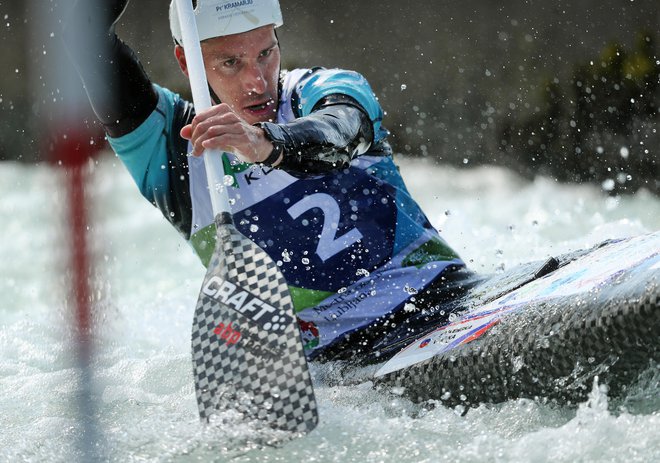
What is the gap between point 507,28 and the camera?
5.73 m

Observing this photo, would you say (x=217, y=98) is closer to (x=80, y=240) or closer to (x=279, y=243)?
(x=279, y=243)

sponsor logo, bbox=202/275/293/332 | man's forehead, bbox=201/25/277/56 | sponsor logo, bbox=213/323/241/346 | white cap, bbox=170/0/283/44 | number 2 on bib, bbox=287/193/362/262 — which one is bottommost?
sponsor logo, bbox=213/323/241/346

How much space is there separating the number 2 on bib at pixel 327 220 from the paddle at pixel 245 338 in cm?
24

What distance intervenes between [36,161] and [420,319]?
5.06m

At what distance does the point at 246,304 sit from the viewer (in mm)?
2035

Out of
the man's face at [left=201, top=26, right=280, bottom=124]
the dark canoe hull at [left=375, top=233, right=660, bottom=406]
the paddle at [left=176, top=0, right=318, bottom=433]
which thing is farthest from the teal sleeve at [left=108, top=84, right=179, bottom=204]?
the dark canoe hull at [left=375, top=233, right=660, bottom=406]

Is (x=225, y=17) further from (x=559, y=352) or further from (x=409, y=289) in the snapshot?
(x=559, y=352)

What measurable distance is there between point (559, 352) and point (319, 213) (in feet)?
2.55

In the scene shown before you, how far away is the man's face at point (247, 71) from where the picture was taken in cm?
240

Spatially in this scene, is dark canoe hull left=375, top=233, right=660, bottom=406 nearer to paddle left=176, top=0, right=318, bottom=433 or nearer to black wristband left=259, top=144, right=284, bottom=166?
paddle left=176, top=0, right=318, bottom=433

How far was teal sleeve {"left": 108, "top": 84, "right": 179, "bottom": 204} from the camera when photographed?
2400 millimetres

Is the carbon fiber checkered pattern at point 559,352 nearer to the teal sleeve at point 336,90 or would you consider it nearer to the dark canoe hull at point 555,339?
the dark canoe hull at point 555,339

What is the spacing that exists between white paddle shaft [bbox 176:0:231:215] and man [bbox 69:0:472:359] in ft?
0.44

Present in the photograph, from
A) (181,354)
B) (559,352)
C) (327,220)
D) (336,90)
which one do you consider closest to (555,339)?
(559,352)
